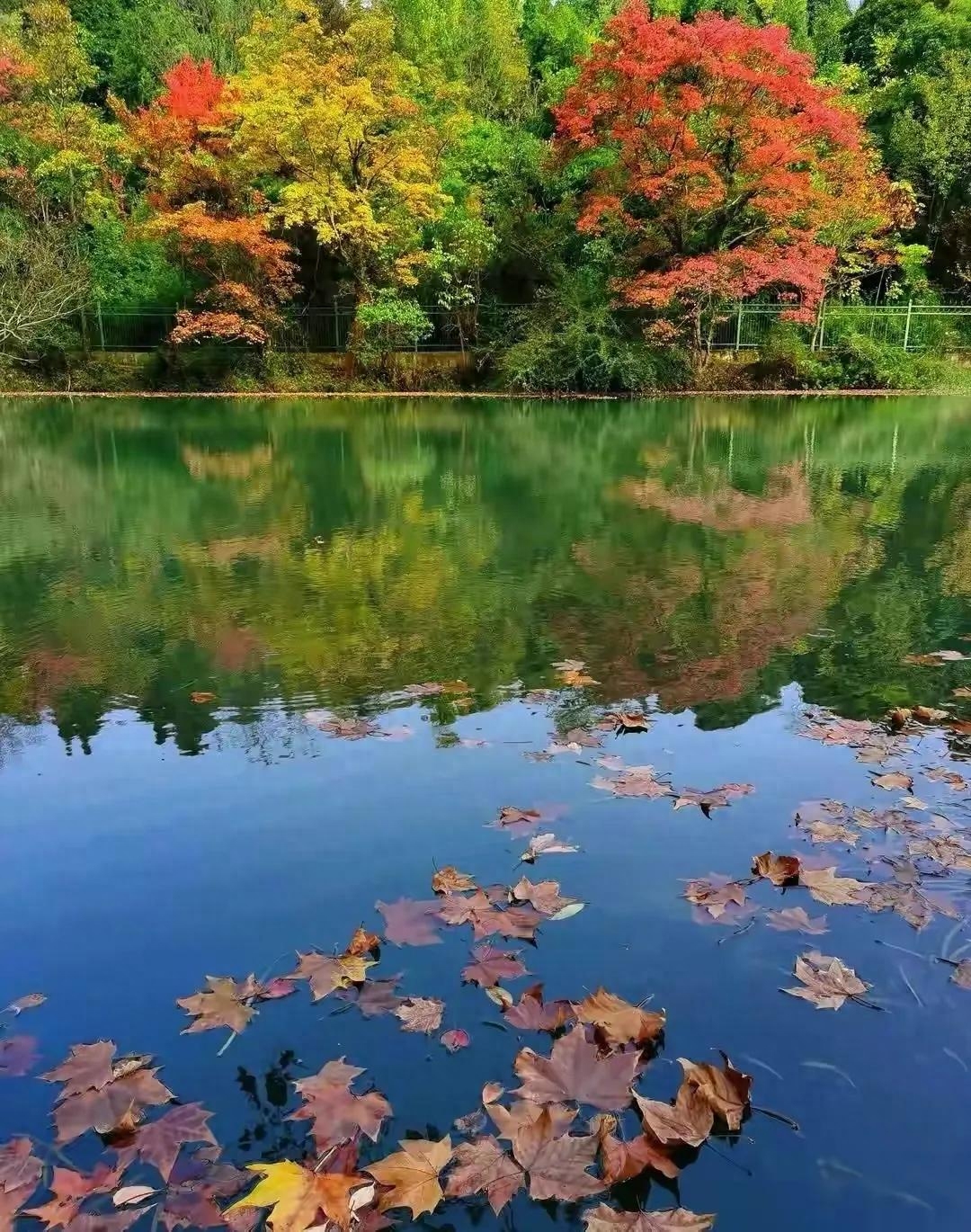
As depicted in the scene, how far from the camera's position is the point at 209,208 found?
23.3 meters

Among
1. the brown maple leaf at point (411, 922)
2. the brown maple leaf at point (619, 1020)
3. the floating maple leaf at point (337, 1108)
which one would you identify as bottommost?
the floating maple leaf at point (337, 1108)

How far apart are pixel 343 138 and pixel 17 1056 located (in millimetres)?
22577

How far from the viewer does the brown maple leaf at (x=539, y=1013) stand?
2336mm

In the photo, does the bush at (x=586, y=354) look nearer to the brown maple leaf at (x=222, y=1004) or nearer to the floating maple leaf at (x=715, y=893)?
the floating maple leaf at (x=715, y=893)

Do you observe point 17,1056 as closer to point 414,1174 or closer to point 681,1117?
point 414,1174

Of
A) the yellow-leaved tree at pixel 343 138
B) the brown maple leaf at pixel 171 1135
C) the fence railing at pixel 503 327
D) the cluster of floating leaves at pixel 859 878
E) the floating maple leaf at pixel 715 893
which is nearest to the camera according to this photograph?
the brown maple leaf at pixel 171 1135

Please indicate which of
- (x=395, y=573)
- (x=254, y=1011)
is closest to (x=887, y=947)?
(x=254, y=1011)

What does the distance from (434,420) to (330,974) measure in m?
15.8

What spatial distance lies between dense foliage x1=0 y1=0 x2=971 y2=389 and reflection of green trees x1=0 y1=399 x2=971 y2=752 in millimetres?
9099

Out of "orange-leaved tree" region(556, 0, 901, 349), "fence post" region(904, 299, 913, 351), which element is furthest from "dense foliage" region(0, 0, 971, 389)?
"fence post" region(904, 299, 913, 351)

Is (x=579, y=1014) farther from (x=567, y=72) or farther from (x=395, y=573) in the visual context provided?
(x=567, y=72)

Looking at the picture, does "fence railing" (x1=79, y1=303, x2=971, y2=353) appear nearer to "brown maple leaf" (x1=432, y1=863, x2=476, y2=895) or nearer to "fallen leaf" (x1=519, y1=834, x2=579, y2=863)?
"fallen leaf" (x1=519, y1=834, x2=579, y2=863)

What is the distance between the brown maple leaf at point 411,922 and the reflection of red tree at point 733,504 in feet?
20.7

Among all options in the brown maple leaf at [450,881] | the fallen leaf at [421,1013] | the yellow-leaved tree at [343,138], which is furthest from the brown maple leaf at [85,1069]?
the yellow-leaved tree at [343,138]
